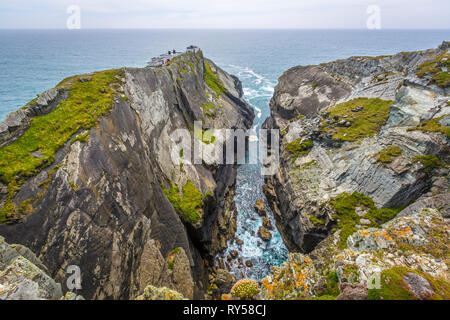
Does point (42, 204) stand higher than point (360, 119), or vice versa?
point (360, 119)

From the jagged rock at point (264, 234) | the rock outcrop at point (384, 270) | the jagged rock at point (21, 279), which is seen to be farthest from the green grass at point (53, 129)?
the jagged rock at point (264, 234)

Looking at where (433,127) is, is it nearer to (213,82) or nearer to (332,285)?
(332,285)

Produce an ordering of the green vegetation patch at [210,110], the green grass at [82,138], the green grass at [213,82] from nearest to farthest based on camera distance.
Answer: the green grass at [82,138] < the green vegetation patch at [210,110] < the green grass at [213,82]

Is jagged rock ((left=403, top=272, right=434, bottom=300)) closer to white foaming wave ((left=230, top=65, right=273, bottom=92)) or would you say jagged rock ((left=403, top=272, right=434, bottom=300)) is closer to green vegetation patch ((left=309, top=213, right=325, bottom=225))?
green vegetation patch ((left=309, top=213, right=325, bottom=225))

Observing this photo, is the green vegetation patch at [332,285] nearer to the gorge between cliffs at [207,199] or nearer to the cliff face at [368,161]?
the gorge between cliffs at [207,199]

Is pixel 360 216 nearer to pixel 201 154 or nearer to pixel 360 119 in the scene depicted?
pixel 360 119

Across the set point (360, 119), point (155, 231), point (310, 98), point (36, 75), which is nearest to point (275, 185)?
point (360, 119)

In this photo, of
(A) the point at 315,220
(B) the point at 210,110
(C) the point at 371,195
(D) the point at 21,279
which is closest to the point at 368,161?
(C) the point at 371,195
